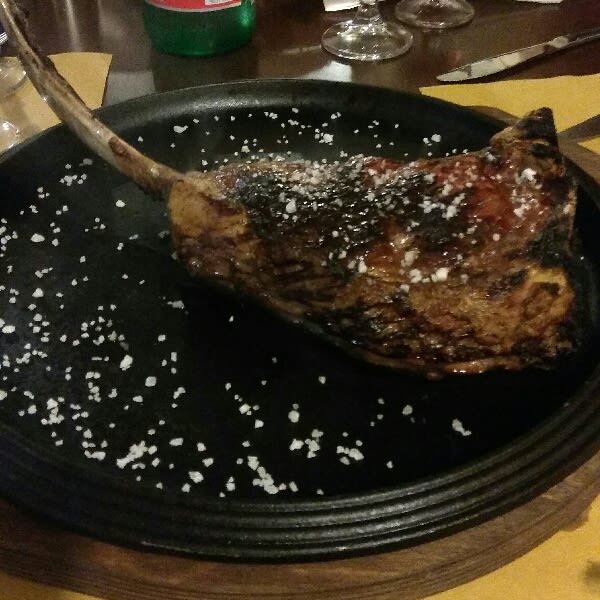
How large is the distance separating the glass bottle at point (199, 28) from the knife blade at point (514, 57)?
0.43 m

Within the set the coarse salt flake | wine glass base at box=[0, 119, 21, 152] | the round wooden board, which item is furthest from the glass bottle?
the round wooden board

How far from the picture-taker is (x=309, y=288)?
73 cm

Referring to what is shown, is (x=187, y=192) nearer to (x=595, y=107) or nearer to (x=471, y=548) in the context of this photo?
(x=471, y=548)

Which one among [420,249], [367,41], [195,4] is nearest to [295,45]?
[367,41]

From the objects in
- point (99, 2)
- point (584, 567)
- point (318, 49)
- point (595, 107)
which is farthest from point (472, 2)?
point (584, 567)

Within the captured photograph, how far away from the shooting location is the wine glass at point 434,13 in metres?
1.54

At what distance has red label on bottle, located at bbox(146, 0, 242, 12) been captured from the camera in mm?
1254

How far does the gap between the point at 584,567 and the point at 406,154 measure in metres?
0.64

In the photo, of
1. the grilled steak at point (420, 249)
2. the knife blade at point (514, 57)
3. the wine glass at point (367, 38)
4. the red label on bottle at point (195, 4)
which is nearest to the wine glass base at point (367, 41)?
the wine glass at point (367, 38)

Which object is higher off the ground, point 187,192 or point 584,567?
point 187,192

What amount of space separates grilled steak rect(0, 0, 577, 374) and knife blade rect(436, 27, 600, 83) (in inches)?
22.7

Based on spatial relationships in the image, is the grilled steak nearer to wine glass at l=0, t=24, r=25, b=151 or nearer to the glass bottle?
wine glass at l=0, t=24, r=25, b=151

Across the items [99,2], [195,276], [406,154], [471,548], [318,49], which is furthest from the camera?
[99,2]

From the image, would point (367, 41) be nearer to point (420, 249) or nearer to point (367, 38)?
point (367, 38)
